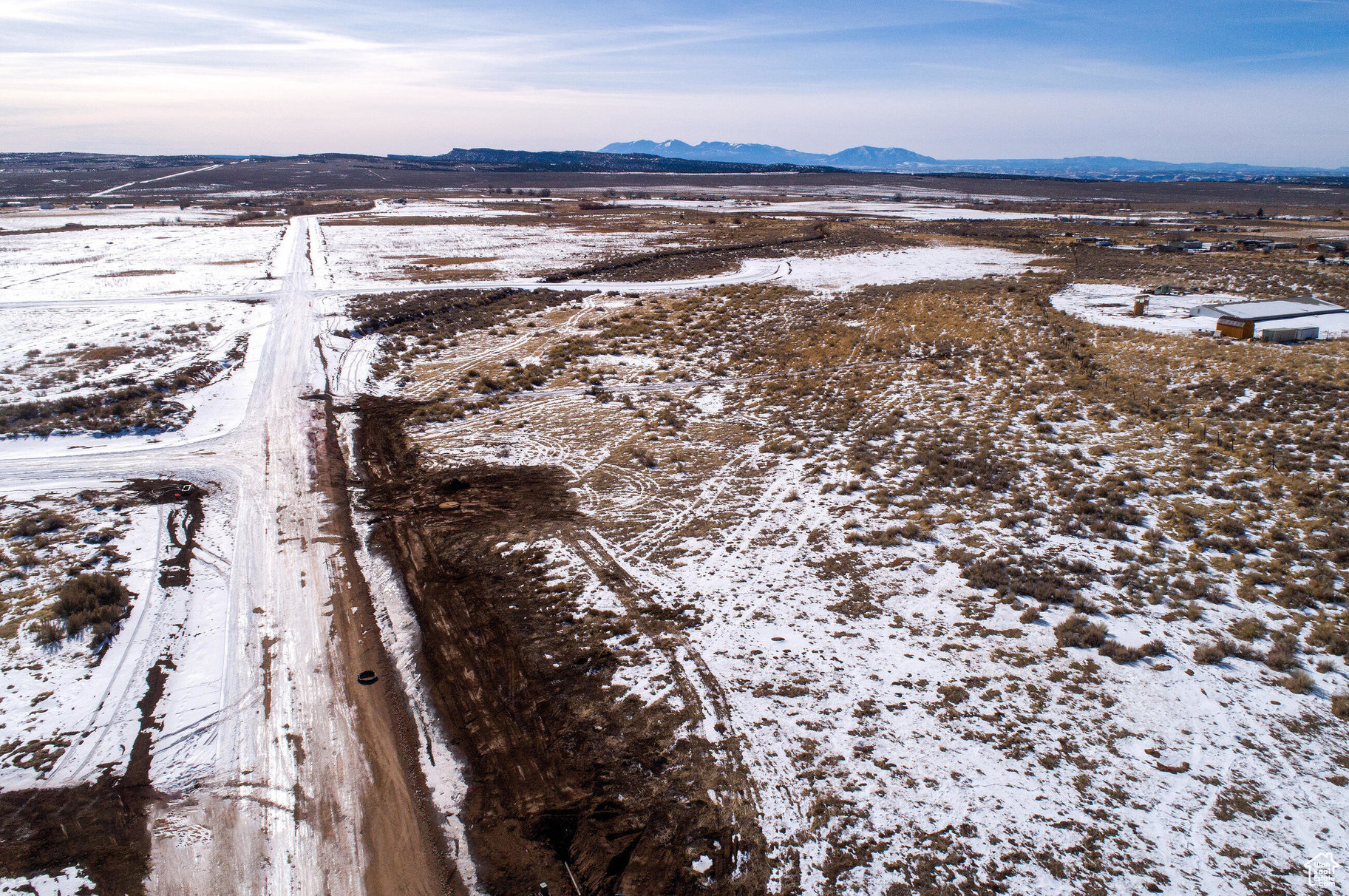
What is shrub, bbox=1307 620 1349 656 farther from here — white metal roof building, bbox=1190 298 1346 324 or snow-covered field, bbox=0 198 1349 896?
white metal roof building, bbox=1190 298 1346 324

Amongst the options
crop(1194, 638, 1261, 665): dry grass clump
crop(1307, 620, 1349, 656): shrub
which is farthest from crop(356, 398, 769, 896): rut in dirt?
crop(1307, 620, 1349, 656): shrub

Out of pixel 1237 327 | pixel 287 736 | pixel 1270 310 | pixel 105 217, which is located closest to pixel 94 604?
pixel 287 736

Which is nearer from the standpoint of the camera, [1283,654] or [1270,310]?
[1283,654]

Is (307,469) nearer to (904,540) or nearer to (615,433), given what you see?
(615,433)

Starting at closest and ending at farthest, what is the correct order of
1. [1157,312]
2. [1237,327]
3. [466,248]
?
[1237,327], [1157,312], [466,248]

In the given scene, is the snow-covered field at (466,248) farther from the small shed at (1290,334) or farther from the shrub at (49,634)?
the small shed at (1290,334)

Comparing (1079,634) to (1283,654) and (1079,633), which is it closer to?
(1079,633)

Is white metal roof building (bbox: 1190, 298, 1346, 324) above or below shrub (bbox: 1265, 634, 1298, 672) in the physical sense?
above
